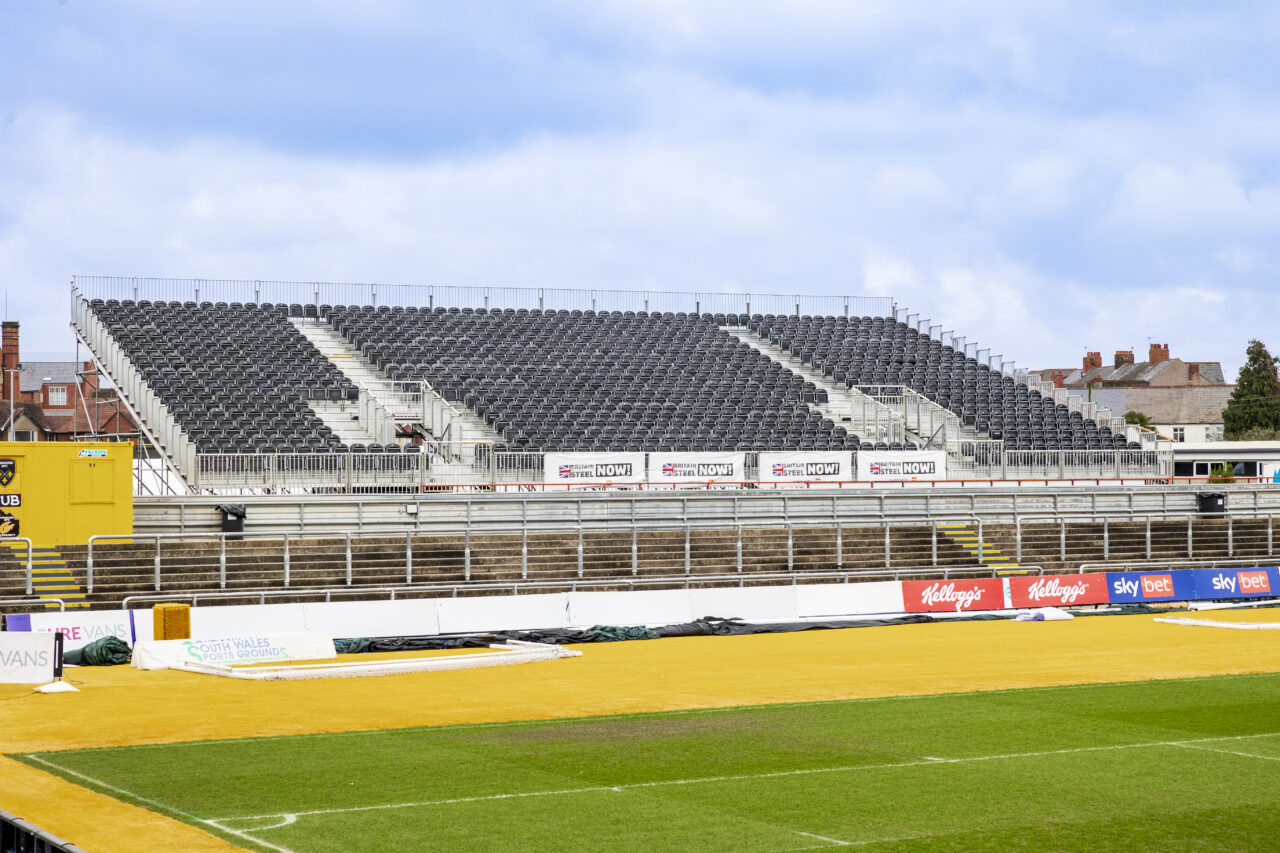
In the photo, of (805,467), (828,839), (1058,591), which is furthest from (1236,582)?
(828,839)

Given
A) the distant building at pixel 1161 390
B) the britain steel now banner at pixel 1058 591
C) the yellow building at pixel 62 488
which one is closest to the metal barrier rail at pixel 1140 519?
the britain steel now banner at pixel 1058 591

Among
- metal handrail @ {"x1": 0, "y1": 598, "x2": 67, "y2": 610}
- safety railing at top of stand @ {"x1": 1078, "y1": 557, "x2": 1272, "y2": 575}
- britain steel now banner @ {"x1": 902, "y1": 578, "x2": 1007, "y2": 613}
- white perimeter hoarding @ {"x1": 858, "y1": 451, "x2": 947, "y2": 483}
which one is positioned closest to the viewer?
metal handrail @ {"x1": 0, "y1": 598, "x2": 67, "y2": 610}

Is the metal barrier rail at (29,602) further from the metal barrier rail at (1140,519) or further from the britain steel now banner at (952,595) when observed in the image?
the metal barrier rail at (1140,519)

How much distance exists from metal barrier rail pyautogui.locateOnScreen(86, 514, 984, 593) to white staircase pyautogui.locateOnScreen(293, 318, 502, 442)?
8.40 m

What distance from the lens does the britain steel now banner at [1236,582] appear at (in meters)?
37.2

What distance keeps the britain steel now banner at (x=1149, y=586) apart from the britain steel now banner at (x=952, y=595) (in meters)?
3.19

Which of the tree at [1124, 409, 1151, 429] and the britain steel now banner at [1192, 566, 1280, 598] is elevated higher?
the tree at [1124, 409, 1151, 429]

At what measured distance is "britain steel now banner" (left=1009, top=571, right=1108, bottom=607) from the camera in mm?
35125

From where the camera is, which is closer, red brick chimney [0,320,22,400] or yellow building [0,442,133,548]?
yellow building [0,442,133,548]

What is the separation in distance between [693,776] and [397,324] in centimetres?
4309

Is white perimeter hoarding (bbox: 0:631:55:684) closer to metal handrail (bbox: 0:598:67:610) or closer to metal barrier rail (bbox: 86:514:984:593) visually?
metal handrail (bbox: 0:598:67:610)

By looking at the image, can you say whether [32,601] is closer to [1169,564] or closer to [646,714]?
[646,714]

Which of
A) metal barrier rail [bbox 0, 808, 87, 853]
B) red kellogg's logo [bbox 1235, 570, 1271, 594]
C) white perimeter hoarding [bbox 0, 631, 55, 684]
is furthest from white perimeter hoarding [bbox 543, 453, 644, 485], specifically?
metal barrier rail [bbox 0, 808, 87, 853]

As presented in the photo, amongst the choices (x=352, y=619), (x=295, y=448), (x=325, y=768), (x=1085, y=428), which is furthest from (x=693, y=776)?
(x=1085, y=428)
